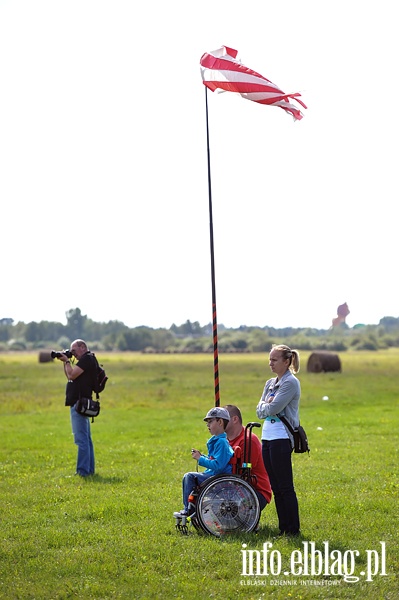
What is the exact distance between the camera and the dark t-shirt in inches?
526

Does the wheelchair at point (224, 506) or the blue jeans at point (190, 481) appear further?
the blue jeans at point (190, 481)

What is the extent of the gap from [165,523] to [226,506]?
113 centimetres

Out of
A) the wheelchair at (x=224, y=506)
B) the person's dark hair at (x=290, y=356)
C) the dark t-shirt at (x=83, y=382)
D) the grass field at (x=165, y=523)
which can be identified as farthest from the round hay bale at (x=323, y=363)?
the wheelchair at (x=224, y=506)

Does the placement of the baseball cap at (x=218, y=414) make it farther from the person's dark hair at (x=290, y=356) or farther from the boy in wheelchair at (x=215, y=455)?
the person's dark hair at (x=290, y=356)

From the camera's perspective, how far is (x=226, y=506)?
879 centimetres

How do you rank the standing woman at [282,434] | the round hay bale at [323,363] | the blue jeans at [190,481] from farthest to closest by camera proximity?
the round hay bale at [323,363] < the blue jeans at [190,481] < the standing woman at [282,434]

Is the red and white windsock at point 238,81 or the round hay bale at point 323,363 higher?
the red and white windsock at point 238,81

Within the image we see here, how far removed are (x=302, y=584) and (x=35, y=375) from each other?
1749 inches

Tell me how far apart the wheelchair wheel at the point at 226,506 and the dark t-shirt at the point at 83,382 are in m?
4.97

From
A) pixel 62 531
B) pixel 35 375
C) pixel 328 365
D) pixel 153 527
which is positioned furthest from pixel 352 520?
pixel 35 375

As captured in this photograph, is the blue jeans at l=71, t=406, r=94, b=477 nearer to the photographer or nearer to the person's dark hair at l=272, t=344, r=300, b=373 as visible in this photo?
the photographer

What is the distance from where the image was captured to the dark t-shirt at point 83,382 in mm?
13352

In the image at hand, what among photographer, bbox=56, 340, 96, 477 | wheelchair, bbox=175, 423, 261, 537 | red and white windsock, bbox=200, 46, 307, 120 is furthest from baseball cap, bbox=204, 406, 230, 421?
photographer, bbox=56, 340, 96, 477

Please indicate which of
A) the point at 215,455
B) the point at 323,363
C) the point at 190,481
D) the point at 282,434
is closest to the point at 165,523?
the point at 190,481
